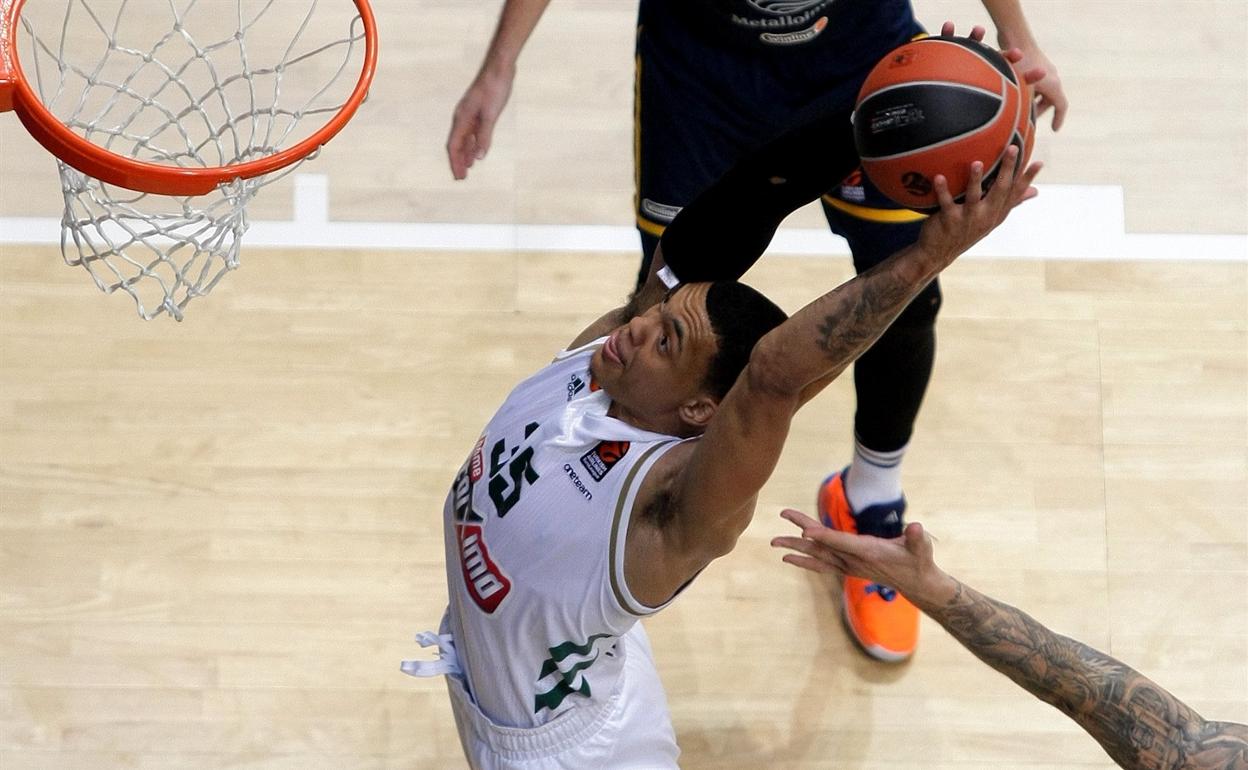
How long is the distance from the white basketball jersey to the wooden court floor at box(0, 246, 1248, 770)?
0.86 meters

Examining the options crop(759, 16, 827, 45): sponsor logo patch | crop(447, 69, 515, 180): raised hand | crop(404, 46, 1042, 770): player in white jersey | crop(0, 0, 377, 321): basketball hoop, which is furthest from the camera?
crop(0, 0, 377, 321): basketball hoop

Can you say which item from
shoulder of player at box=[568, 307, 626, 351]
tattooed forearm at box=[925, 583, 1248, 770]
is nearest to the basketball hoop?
shoulder of player at box=[568, 307, 626, 351]

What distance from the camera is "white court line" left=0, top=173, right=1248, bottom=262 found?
3.90m

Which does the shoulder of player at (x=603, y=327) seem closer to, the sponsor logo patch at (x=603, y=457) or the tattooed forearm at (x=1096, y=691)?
the sponsor logo patch at (x=603, y=457)

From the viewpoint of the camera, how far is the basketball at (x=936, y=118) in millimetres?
1944

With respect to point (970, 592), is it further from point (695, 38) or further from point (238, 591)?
point (238, 591)

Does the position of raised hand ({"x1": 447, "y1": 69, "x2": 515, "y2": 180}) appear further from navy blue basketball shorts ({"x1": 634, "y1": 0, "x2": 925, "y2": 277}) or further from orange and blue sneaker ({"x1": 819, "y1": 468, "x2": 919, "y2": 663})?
orange and blue sneaker ({"x1": 819, "y1": 468, "x2": 919, "y2": 663})

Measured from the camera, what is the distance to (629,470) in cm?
221

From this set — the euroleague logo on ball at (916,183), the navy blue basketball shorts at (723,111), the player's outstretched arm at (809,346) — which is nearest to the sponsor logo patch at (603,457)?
the player's outstretched arm at (809,346)

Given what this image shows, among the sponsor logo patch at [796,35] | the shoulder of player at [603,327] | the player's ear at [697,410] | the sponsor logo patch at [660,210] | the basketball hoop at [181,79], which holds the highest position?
the sponsor logo patch at [796,35]

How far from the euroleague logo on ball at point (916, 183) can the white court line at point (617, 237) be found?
1.93 m

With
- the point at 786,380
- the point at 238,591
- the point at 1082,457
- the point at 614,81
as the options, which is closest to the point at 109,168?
the point at 786,380

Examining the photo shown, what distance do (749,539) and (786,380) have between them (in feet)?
5.44

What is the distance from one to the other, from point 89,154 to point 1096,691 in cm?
175
